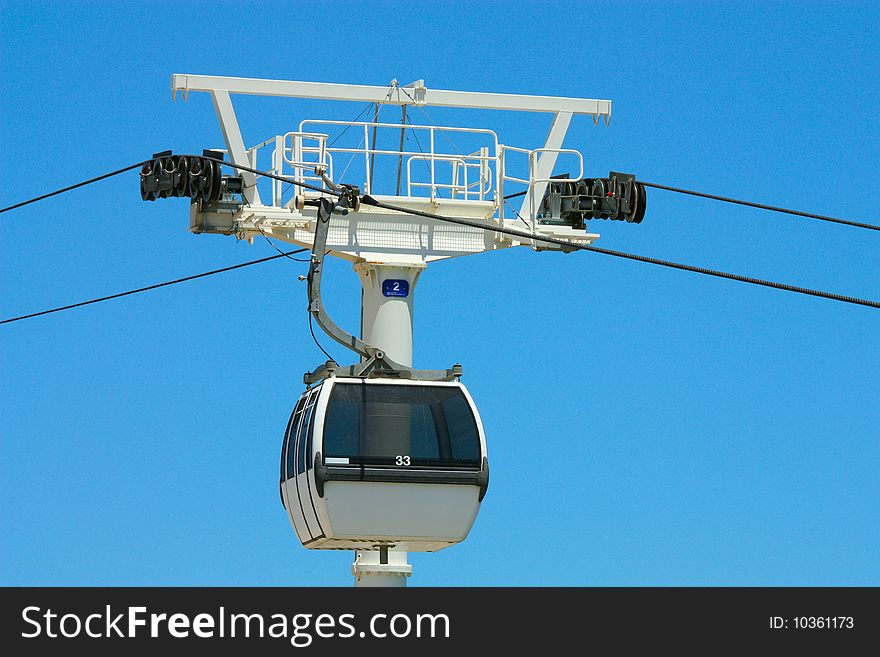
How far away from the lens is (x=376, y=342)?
34.4m

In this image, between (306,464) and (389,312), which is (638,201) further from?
(306,464)

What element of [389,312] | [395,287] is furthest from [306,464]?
[395,287]

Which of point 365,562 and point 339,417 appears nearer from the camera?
point 339,417

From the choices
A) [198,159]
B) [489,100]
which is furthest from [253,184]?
[489,100]

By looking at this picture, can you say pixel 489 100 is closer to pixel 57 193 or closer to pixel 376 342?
pixel 376 342

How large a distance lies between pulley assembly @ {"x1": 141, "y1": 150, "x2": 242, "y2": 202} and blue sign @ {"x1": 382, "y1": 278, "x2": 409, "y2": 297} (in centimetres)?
297

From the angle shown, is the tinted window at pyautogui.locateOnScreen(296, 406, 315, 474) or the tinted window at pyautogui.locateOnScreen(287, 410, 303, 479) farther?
the tinted window at pyautogui.locateOnScreen(287, 410, 303, 479)

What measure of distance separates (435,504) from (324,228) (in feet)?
13.7

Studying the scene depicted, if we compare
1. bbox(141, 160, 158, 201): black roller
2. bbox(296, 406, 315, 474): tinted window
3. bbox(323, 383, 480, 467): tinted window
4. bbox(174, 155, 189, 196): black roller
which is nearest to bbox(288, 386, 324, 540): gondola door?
bbox(296, 406, 315, 474): tinted window

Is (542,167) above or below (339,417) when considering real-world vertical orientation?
above

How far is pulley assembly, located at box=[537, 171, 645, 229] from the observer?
34.2 m

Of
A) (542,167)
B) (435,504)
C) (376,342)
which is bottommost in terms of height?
(435,504)

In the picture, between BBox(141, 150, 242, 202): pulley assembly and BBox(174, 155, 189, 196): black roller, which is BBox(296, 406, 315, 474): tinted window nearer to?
BBox(141, 150, 242, 202): pulley assembly

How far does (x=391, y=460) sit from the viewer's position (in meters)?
31.6
